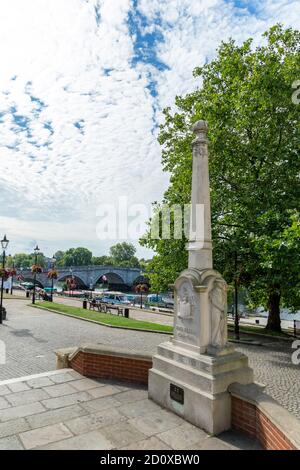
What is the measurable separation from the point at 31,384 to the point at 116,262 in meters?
127

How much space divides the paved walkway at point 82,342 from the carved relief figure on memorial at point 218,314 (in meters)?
2.59

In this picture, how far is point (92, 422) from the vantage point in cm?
530

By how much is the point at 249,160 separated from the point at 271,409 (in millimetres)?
14687

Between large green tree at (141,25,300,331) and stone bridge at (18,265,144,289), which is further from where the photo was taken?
stone bridge at (18,265,144,289)

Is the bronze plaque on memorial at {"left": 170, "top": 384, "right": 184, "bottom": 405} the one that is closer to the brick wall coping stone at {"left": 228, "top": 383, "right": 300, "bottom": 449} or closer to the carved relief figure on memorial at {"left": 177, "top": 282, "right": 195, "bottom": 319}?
the brick wall coping stone at {"left": 228, "top": 383, "right": 300, "bottom": 449}

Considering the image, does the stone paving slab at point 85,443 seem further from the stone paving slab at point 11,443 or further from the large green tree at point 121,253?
the large green tree at point 121,253

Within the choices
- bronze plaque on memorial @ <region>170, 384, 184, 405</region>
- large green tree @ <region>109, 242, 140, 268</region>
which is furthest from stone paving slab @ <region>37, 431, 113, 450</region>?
large green tree @ <region>109, 242, 140, 268</region>

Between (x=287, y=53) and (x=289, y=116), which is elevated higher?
(x=287, y=53)

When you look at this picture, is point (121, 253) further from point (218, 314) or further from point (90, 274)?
point (218, 314)

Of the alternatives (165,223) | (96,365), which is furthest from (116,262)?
(96,365)

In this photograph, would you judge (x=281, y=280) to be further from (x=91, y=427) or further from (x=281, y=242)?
(x=91, y=427)

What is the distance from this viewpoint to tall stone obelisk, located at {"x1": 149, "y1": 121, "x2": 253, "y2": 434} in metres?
5.21

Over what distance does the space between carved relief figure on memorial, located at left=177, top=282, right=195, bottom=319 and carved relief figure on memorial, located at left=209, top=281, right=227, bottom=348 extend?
382 mm

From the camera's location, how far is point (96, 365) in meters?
7.66
